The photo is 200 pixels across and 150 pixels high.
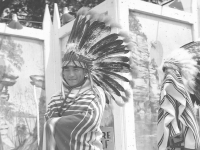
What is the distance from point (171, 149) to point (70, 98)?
1.31 metres

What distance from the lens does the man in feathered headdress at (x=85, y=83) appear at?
2.81 metres

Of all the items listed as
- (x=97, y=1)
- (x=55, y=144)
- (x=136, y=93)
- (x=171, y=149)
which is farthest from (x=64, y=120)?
(x=97, y=1)

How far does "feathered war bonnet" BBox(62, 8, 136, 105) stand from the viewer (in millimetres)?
3205

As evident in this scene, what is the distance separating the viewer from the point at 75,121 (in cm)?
281

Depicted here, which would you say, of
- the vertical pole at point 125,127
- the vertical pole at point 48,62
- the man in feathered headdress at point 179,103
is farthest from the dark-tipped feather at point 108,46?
the vertical pole at point 48,62

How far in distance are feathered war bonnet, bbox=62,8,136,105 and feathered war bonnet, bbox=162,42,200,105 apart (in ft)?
2.02

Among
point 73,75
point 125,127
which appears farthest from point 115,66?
point 125,127

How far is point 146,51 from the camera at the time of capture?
497cm

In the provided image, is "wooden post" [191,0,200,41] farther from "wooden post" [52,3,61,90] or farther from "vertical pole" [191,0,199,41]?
"wooden post" [52,3,61,90]

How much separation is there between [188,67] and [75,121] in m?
1.58

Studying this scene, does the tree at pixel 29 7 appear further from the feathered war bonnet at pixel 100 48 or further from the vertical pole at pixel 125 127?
the feathered war bonnet at pixel 100 48

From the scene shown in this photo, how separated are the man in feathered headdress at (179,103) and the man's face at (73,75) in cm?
107

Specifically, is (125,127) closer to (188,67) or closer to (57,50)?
(188,67)

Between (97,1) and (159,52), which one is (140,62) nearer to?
(159,52)
